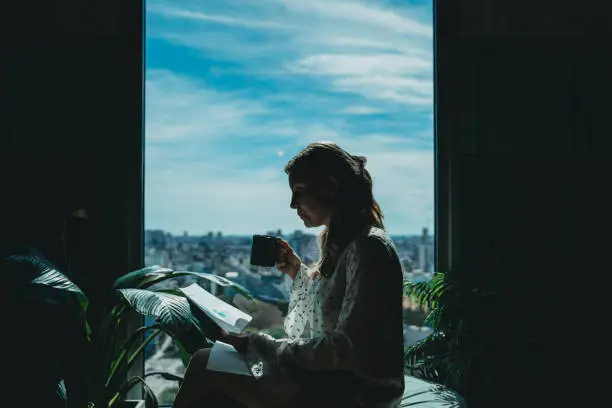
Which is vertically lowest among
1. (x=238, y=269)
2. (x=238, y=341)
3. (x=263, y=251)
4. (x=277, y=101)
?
(x=238, y=341)

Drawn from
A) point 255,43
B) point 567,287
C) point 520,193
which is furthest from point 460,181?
point 255,43

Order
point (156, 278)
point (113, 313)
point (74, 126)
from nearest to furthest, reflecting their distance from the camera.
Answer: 1. point (113, 313)
2. point (156, 278)
3. point (74, 126)

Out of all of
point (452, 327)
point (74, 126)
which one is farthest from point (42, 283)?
point (452, 327)

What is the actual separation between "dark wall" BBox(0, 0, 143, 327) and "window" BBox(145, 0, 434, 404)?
0.14 metres

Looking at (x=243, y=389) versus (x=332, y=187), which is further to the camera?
(x=332, y=187)

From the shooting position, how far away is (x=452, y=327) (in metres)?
2.32

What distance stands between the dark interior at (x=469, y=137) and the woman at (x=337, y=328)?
105 centimetres

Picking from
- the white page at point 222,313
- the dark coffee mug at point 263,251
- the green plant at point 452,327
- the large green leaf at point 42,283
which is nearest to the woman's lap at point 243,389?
the white page at point 222,313

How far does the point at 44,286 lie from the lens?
1.81m

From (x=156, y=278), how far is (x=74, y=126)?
2.84 ft

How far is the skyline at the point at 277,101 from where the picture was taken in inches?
108

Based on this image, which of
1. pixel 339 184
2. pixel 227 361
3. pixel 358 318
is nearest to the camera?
pixel 358 318

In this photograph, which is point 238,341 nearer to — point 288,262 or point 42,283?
point 288,262

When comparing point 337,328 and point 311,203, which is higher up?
point 311,203
